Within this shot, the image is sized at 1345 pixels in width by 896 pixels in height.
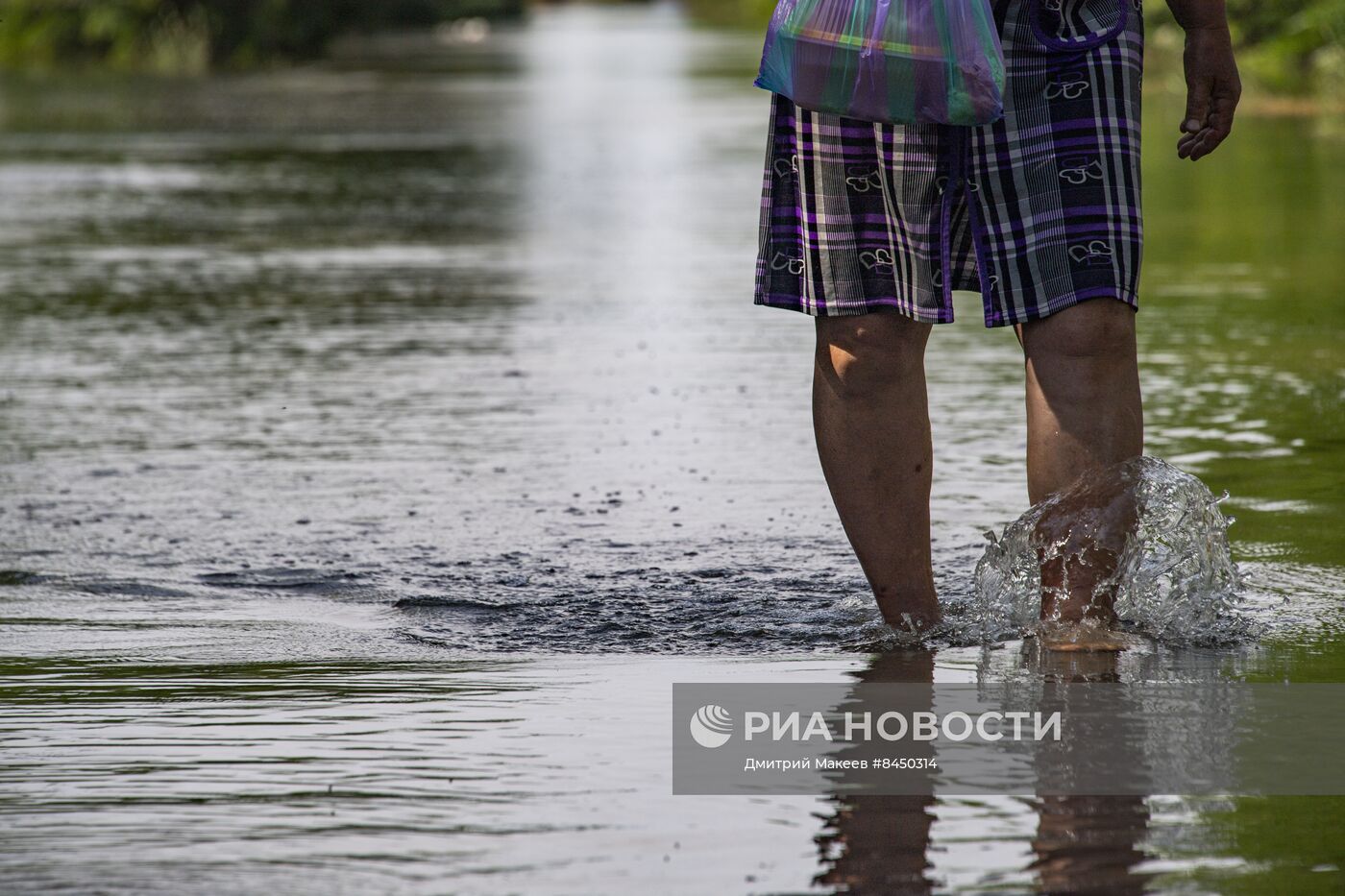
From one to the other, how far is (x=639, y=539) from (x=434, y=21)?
156 feet

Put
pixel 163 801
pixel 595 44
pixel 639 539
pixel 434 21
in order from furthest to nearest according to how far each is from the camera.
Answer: pixel 434 21 → pixel 595 44 → pixel 639 539 → pixel 163 801

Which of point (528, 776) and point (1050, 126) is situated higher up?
point (1050, 126)

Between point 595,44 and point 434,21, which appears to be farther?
point 434,21

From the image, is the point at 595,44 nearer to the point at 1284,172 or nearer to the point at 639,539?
the point at 1284,172

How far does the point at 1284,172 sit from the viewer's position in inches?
471

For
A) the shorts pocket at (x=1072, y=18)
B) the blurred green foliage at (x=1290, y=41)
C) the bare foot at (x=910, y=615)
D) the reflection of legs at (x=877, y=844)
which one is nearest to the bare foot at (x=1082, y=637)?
the bare foot at (x=910, y=615)

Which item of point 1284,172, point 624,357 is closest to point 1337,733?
point 624,357

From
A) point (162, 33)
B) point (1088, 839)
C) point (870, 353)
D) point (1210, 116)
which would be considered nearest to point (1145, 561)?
point (870, 353)

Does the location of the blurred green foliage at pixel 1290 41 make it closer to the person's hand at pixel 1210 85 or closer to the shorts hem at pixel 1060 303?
the person's hand at pixel 1210 85

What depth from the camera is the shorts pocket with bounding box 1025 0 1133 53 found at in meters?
2.92

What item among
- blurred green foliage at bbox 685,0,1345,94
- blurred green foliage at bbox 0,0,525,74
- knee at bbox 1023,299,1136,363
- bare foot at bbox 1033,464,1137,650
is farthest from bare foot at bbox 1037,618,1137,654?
blurred green foliage at bbox 0,0,525,74

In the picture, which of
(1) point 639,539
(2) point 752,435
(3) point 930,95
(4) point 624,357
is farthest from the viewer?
(4) point 624,357

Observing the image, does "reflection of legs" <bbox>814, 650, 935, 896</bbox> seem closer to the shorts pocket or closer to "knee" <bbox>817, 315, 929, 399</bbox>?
"knee" <bbox>817, 315, 929, 399</bbox>

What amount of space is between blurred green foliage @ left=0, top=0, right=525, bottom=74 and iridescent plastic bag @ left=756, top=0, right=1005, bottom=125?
2984 cm
